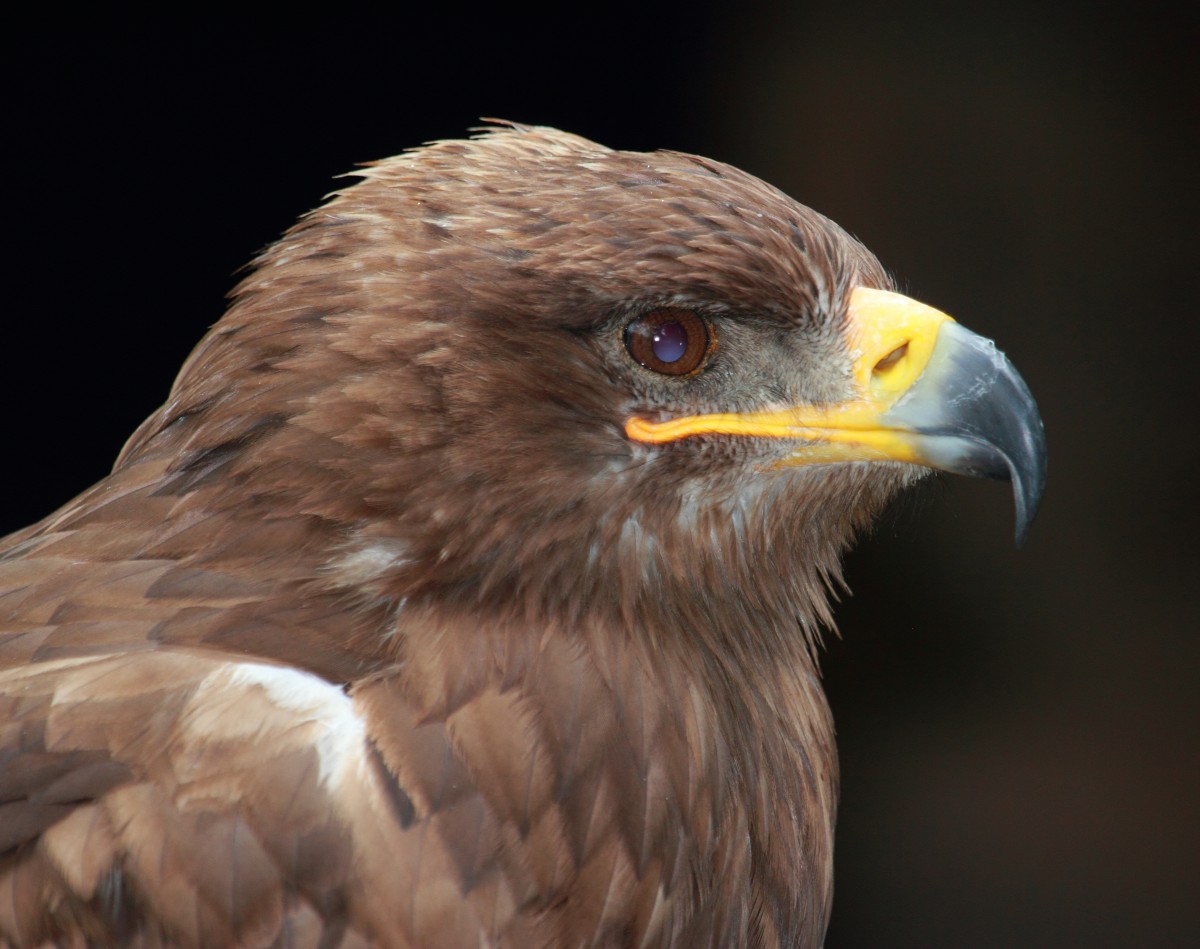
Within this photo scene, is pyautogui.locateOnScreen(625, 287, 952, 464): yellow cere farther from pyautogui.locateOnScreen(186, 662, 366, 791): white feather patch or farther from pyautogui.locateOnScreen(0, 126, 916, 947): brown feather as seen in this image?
pyautogui.locateOnScreen(186, 662, 366, 791): white feather patch

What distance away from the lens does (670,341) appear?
1794 millimetres

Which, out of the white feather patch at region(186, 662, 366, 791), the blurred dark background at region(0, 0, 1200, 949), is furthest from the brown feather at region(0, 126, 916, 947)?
the blurred dark background at region(0, 0, 1200, 949)

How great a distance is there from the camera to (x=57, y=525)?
6.63 ft

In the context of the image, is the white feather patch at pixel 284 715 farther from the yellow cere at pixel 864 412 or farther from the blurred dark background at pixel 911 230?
the blurred dark background at pixel 911 230

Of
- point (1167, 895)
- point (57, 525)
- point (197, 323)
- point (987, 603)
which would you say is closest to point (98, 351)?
point (197, 323)

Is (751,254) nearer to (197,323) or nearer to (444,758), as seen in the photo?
(444,758)

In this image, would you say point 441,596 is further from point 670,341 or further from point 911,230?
point 911,230

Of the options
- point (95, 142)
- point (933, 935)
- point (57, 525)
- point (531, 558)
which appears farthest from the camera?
point (933, 935)

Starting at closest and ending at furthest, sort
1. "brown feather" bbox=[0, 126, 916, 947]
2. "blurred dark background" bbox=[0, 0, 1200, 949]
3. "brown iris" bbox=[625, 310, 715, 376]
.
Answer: "brown feather" bbox=[0, 126, 916, 947] < "brown iris" bbox=[625, 310, 715, 376] < "blurred dark background" bbox=[0, 0, 1200, 949]

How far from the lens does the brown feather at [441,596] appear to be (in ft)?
5.30

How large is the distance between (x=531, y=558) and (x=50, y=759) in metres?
0.60

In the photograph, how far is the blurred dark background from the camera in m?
4.04

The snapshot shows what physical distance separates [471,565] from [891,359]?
0.61 metres

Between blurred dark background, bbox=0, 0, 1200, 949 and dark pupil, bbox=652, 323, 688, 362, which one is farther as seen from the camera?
blurred dark background, bbox=0, 0, 1200, 949
